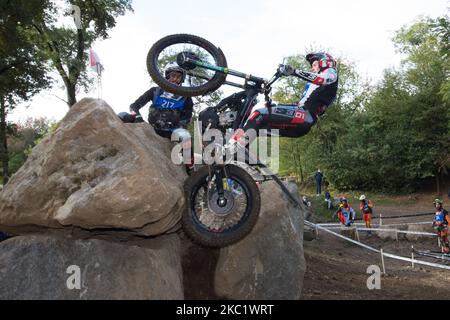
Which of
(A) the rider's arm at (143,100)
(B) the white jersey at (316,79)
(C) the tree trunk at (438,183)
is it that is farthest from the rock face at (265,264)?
(C) the tree trunk at (438,183)

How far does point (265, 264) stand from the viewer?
5387 mm

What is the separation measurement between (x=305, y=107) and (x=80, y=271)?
13.0 feet

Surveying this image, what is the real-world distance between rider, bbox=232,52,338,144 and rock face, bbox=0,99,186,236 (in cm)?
163

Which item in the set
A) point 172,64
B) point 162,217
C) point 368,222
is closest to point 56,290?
point 162,217

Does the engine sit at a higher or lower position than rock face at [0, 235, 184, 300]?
higher

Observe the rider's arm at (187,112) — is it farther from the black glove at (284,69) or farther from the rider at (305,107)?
the black glove at (284,69)

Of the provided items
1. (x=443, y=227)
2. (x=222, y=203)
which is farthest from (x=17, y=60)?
(x=443, y=227)

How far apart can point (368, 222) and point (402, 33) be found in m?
36.2

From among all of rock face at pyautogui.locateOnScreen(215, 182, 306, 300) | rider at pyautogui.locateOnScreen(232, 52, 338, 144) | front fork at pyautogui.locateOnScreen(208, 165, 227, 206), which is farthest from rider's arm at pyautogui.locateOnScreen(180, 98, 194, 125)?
rock face at pyautogui.locateOnScreen(215, 182, 306, 300)

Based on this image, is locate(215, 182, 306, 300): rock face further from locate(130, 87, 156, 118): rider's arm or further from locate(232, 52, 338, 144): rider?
locate(130, 87, 156, 118): rider's arm

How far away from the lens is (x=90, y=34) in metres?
20.8

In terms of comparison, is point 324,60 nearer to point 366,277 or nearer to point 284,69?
point 284,69

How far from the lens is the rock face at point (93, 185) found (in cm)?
428

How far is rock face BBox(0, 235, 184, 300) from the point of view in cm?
412
